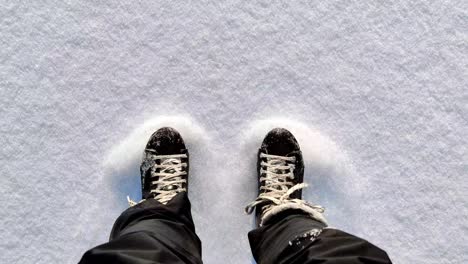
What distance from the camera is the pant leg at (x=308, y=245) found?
2.07 feet

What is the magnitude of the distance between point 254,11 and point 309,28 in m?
0.13

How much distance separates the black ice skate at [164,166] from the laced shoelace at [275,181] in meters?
0.17

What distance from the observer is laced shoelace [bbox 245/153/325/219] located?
2.90 ft

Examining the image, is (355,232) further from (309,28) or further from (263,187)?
(309,28)

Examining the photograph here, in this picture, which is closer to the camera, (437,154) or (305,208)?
(305,208)

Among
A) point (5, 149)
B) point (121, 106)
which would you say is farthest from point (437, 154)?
point (5, 149)

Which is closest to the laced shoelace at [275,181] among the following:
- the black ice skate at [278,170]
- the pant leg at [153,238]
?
the black ice skate at [278,170]

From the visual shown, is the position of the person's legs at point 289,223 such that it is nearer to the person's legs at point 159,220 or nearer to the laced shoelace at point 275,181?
the laced shoelace at point 275,181

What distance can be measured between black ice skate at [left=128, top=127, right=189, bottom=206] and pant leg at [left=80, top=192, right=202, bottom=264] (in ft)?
0.20

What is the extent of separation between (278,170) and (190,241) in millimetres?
261

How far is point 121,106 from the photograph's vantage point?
35.8 inches

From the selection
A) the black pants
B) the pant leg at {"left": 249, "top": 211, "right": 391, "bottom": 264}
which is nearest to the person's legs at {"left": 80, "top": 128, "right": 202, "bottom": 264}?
the black pants

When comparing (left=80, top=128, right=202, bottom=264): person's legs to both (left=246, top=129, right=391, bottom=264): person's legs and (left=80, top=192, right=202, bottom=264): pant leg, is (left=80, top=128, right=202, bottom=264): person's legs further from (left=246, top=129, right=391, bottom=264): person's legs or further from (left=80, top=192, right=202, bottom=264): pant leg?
(left=246, top=129, right=391, bottom=264): person's legs

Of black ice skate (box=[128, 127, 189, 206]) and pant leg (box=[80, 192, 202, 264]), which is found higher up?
black ice skate (box=[128, 127, 189, 206])
